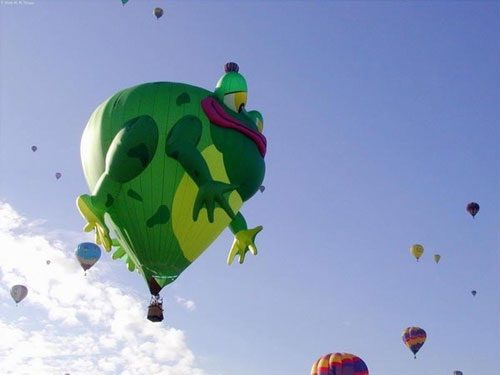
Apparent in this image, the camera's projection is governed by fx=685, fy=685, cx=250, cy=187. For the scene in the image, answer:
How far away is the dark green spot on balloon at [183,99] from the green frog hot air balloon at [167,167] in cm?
2

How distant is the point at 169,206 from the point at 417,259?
24403 mm

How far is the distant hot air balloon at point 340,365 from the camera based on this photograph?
3145cm

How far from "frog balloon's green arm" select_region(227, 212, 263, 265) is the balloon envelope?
11.5 m

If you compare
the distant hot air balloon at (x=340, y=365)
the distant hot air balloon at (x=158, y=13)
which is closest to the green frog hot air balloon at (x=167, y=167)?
the distant hot air balloon at (x=158, y=13)

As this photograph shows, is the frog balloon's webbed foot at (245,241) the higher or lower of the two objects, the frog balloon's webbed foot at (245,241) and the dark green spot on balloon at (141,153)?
the lower

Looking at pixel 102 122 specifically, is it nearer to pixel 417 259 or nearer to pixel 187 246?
pixel 187 246

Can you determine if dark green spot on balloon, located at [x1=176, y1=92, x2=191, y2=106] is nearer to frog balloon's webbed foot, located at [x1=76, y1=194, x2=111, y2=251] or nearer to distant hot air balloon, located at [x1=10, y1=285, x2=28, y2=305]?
frog balloon's webbed foot, located at [x1=76, y1=194, x2=111, y2=251]

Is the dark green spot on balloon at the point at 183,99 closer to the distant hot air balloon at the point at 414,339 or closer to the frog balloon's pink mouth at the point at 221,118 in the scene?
the frog balloon's pink mouth at the point at 221,118

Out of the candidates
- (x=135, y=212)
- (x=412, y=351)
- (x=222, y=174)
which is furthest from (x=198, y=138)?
(x=412, y=351)

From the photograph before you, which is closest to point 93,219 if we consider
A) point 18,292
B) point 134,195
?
point 134,195

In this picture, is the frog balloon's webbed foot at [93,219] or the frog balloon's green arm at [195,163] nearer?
the frog balloon's green arm at [195,163]

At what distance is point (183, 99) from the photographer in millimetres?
16453

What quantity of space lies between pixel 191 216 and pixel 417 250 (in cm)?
2421

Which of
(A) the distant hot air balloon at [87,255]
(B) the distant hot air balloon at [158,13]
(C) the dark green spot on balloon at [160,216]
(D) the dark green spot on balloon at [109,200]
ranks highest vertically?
(B) the distant hot air balloon at [158,13]
